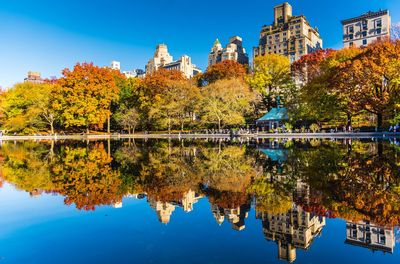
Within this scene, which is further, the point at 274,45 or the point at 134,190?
the point at 274,45

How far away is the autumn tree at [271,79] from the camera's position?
49.6 m

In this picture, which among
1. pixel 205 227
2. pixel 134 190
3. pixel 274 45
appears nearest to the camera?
pixel 205 227

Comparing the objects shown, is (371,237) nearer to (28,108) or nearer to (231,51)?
(28,108)

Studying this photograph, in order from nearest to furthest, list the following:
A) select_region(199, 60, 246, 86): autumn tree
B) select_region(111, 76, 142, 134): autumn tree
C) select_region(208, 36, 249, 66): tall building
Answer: select_region(111, 76, 142, 134): autumn tree < select_region(199, 60, 246, 86): autumn tree < select_region(208, 36, 249, 66): tall building

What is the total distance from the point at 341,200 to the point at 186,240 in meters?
3.71

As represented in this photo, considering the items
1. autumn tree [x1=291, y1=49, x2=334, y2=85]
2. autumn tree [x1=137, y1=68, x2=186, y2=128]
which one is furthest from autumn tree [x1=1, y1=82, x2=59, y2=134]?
autumn tree [x1=291, y1=49, x2=334, y2=85]

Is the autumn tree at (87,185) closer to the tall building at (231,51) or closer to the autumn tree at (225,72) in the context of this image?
the autumn tree at (225,72)

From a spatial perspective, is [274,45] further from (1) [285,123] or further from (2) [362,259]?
(2) [362,259]

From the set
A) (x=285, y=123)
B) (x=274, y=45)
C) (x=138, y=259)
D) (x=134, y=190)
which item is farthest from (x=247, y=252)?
(x=274, y=45)

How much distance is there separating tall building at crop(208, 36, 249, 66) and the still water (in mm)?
119984

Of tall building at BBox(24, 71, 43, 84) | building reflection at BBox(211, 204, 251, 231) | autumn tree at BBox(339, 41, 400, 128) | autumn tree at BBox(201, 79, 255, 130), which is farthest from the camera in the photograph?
tall building at BBox(24, 71, 43, 84)

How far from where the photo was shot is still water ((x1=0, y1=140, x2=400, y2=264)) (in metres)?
4.12

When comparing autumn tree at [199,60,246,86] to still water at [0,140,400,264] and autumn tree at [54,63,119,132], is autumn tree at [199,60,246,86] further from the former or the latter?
still water at [0,140,400,264]

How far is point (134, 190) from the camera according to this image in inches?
320
